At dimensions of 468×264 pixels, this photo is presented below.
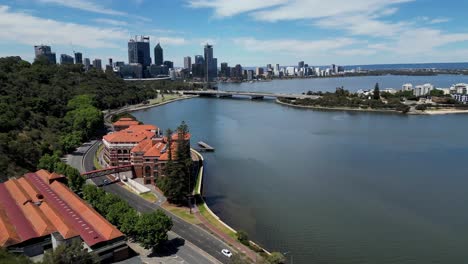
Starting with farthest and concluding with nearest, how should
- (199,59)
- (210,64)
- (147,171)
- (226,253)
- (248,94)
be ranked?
(199,59) → (210,64) → (248,94) → (147,171) → (226,253)

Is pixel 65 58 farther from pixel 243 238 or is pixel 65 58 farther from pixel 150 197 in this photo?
pixel 243 238

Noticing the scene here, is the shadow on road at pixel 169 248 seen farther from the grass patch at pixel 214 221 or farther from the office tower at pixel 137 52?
the office tower at pixel 137 52

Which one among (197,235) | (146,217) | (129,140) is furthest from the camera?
(129,140)

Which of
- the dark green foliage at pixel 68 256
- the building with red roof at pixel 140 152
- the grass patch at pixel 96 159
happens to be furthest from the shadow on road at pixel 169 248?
the grass patch at pixel 96 159

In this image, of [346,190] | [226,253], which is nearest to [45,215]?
[226,253]

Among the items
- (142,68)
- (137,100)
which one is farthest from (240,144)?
(142,68)

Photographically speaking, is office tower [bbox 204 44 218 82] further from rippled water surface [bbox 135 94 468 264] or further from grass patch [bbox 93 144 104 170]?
grass patch [bbox 93 144 104 170]

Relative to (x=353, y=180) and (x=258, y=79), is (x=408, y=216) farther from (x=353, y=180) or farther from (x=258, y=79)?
(x=258, y=79)
